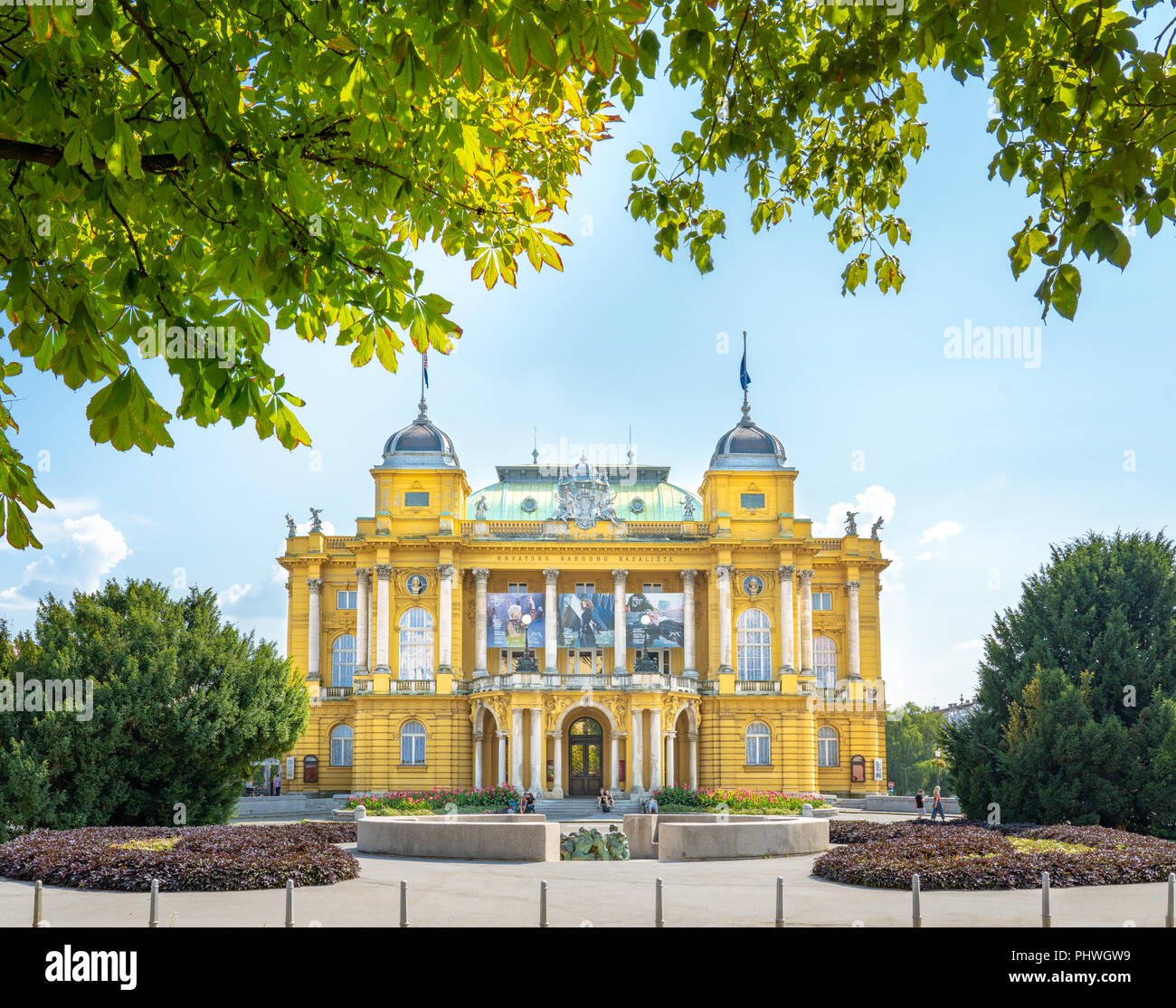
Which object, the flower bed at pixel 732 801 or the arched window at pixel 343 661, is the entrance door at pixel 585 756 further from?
the arched window at pixel 343 661

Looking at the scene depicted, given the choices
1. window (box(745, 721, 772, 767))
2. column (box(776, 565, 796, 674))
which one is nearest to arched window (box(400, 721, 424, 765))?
window (box(745, 721, 772, 767))

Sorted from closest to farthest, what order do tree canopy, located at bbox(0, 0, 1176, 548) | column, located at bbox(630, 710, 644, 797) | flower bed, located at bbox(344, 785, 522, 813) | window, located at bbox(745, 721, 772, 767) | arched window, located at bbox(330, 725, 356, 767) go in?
tree canopy, located at bbox(0, 0, 1176, 548)
flower bed, located at bbox(344, 785, 522, 813)
column, located at bbox(630, 710, 644, 797)
window, located at bbox(745, 721, 772, 767)
arched window, located at bbox(330, 725, 356, 767)

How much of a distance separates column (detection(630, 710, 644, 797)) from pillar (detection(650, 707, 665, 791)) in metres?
0.54

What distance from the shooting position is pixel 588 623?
61344 millimetres

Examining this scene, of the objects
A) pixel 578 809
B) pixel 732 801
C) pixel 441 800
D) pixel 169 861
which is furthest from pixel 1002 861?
pixel 578 809

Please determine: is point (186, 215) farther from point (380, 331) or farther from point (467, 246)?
point (467, 246)

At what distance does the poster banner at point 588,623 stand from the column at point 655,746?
5693mm

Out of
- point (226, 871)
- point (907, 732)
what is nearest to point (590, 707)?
point (226, 871)

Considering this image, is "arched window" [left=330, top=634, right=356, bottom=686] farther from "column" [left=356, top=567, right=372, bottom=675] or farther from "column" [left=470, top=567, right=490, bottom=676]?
"column" [left=470, top=567, right=490, bottom=676]

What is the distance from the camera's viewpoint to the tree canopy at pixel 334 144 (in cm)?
571

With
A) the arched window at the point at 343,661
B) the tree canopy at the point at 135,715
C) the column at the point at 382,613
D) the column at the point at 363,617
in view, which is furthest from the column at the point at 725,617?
the tree canopy at the point at 135,715

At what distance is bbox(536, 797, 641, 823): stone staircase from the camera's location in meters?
50.9

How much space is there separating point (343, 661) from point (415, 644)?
536 centimetres

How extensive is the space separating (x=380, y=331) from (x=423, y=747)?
2184 inches
